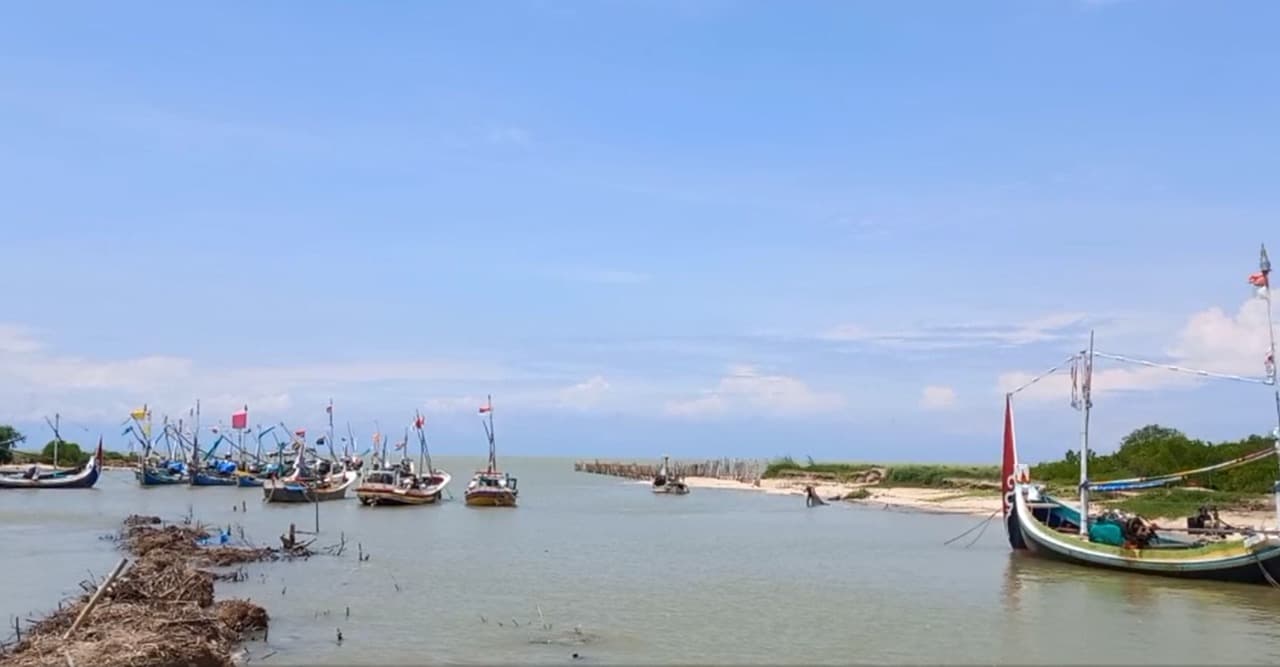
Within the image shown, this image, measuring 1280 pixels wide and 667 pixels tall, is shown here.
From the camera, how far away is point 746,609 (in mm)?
22109

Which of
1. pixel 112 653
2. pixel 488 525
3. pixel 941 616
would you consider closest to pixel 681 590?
pixel 941 616

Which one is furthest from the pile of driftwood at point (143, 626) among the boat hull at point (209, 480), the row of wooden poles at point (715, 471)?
the row of wooden poles at point (715, 471)

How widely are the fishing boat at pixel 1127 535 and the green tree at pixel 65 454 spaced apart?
7609 centimetres

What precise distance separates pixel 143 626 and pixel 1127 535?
21331mm

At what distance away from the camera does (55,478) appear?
210 feet

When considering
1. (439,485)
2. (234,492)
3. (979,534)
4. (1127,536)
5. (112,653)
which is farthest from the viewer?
(234,492)

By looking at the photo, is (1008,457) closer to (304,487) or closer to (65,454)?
(304,487)

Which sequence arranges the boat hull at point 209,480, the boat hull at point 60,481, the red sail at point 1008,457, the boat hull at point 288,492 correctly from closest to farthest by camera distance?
the red sail at point 1008,457 < the boat hull at point 288,492 < the boat hull at point 60,481 < the boat hull at point 209,480

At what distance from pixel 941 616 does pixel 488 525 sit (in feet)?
78.2

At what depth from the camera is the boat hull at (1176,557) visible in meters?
23.4

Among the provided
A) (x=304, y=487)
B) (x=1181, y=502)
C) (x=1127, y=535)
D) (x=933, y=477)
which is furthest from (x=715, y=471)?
(x=1127, y=535)

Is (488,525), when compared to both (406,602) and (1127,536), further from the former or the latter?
(1127,536)

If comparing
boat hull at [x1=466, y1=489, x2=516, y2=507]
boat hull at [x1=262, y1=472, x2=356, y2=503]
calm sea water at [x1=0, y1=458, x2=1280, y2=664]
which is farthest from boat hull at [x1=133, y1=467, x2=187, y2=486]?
calm sea water at [x1=0, y1=458, x2=1280, y2=664]

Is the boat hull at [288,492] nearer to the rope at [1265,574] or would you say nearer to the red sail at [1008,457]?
the red sail at [1008,457]
